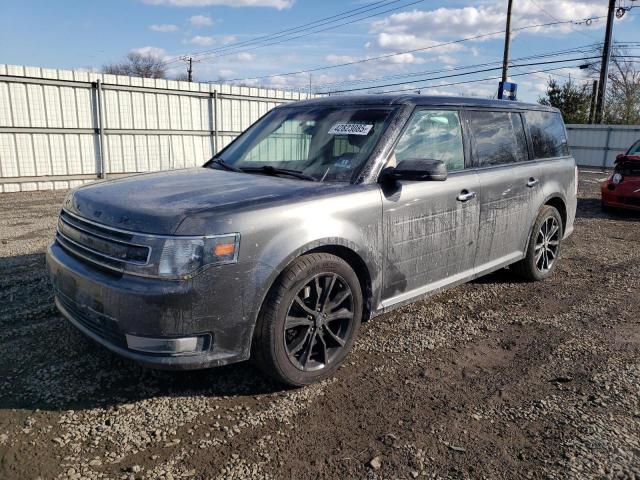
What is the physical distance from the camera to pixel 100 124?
12.8 m

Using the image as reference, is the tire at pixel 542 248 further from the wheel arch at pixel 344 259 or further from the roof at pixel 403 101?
the wheel arch at pixel 344 259

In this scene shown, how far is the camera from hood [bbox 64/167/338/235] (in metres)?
2.73

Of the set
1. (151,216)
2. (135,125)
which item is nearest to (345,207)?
(151,216)

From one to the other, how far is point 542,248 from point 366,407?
338 centimetres

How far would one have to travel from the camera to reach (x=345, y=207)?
3.22 metres

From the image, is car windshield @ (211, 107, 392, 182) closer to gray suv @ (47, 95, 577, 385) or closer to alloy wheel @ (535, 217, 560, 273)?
gray suv @ (47, 95, 577, 385)

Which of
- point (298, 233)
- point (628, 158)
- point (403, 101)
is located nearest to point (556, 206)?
point (403, 101)

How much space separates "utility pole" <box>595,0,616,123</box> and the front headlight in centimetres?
2943

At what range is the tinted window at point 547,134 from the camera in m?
5.16

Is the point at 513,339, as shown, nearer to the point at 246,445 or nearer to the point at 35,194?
the point at 246,445

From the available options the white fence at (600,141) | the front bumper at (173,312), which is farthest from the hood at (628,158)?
the white fence at (600,141)

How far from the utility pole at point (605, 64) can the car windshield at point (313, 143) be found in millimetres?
27610

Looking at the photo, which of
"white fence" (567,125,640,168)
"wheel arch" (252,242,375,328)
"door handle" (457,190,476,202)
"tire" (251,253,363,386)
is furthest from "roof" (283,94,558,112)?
"white fence" (567,125,640,168)

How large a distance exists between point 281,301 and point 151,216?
861 mm
